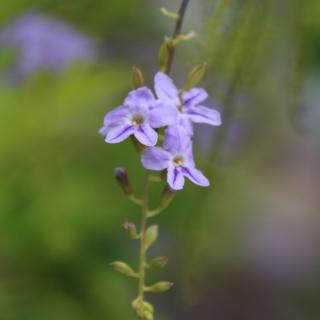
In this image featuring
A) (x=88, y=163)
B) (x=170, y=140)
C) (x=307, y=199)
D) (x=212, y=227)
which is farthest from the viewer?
(x=307, y=199)

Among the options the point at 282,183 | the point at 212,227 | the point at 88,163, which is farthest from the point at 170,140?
the point at 282,183

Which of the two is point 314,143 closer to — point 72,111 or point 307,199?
point 307,199

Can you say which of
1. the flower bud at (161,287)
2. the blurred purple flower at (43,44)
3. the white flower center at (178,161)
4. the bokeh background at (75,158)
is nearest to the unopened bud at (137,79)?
the white flower center at (178,161)

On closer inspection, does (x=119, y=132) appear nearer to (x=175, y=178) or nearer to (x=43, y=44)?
(x=175, y=178)

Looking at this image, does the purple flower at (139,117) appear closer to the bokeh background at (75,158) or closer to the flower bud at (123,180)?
the flower bud at (123,180)

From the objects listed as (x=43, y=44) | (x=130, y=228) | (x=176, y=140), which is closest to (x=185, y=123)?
(x=176, y=140)

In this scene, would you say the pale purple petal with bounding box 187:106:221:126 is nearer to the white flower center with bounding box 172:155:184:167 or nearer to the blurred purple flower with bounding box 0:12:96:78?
the white flower center with bounding box 172:155:184:167
